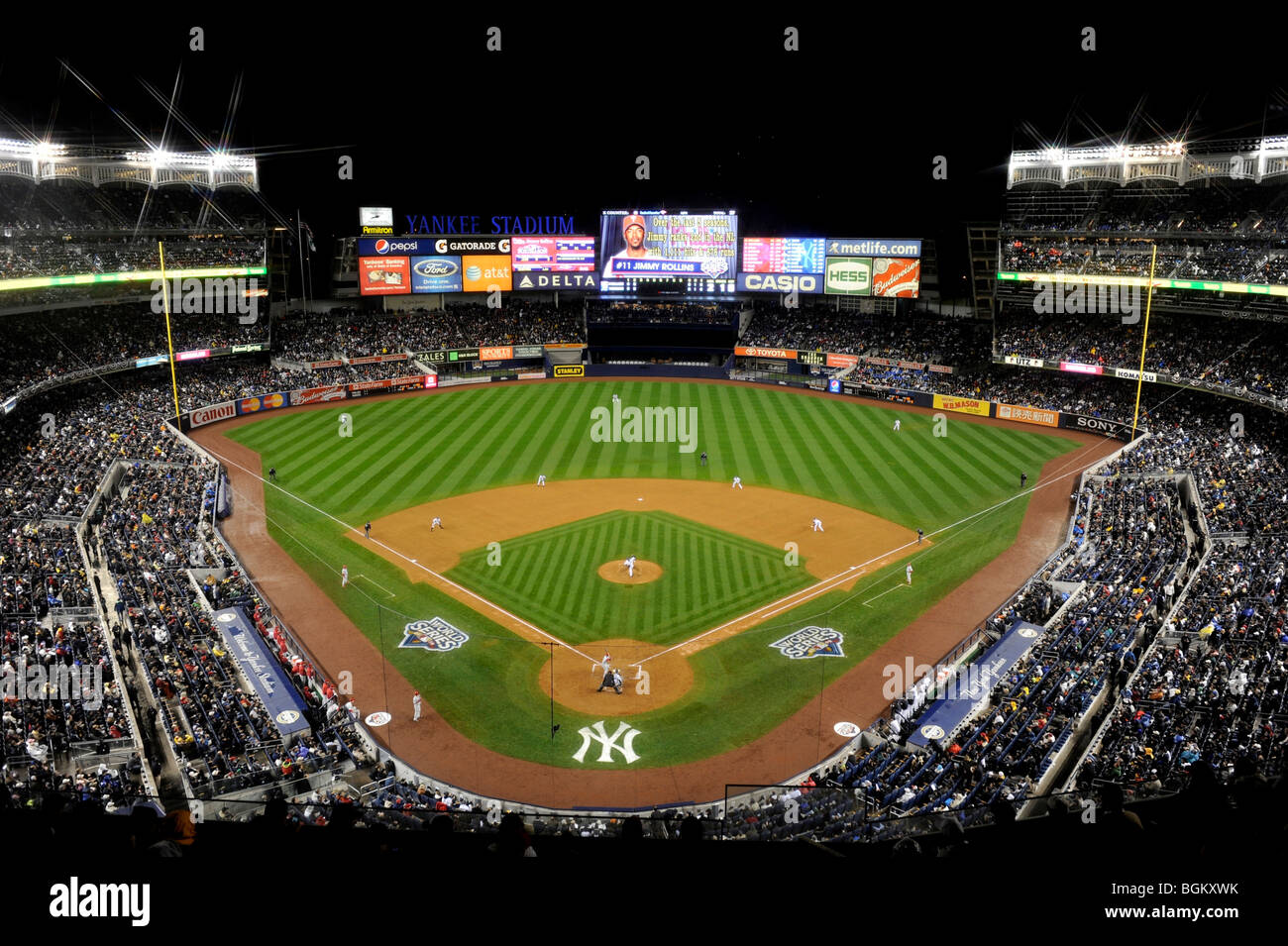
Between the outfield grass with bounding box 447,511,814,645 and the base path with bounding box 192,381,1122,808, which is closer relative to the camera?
the base path with bounding box 192,381,1122,808

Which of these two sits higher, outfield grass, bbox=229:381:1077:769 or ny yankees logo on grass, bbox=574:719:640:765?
outfield grass, bbox=229:381:1077:769

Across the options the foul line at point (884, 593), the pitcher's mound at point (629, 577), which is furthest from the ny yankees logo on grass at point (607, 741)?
the foul line at point (884, 593)

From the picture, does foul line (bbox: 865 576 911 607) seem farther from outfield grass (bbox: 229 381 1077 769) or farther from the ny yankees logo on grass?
the ny yankees logo on grass

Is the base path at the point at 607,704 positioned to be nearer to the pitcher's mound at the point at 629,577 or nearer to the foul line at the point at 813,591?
the foul line at the point at 813,591

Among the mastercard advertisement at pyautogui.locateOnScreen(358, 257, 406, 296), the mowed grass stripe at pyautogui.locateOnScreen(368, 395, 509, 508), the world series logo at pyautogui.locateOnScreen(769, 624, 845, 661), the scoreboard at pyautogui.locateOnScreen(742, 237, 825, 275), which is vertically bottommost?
the world series logo at pyautogui.locateOnScreen(769, 624, 845, 661)

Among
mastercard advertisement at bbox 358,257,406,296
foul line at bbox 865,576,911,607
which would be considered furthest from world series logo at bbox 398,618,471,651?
mastercard advertisement at bbox 358,257,406,296

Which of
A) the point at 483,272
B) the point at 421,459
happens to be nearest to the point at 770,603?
the point at 421,459

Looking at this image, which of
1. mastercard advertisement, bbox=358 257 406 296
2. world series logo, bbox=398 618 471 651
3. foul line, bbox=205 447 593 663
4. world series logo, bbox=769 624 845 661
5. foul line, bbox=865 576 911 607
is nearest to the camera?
world series logo, bbox=769 624 845 661
